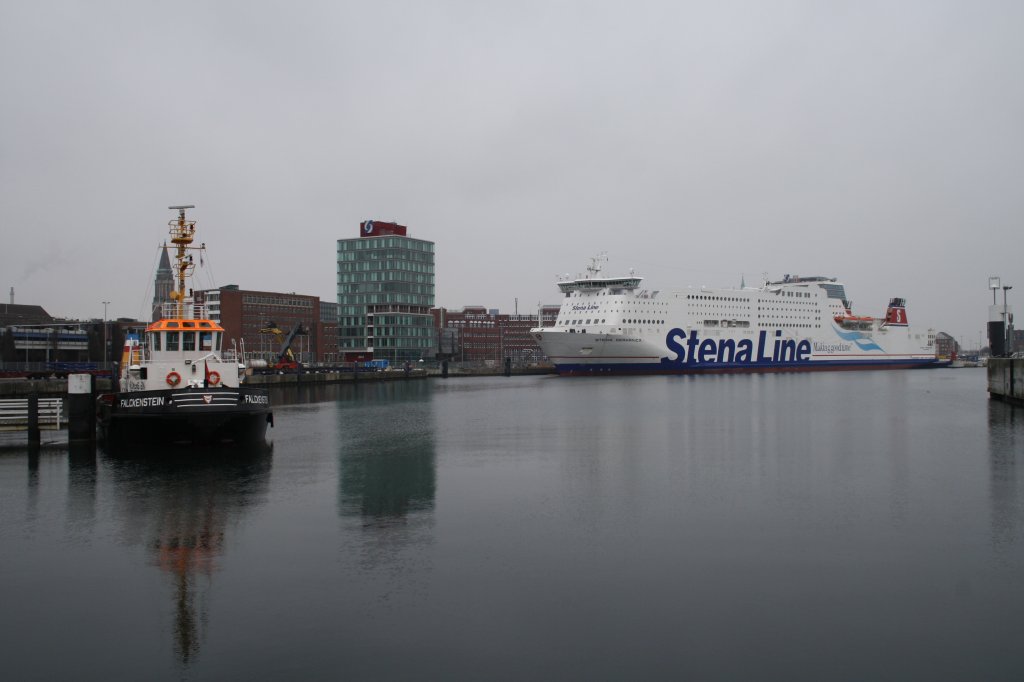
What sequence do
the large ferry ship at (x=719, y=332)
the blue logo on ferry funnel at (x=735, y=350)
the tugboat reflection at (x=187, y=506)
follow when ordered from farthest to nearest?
the blue logo on ferry funnel at (x=735, y=350) → the large ferry ship at (x=719, y=332) → the tugboat reflection at (x=187, y=506)

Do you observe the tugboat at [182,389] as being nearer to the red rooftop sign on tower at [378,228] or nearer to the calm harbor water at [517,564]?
the calm harbor water at [517,564]

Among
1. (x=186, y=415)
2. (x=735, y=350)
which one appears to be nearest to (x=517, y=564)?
(x=186, y=415)

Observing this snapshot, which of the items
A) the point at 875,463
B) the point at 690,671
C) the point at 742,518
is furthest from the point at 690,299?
the point at 690,671

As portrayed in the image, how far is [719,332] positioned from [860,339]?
23638mm

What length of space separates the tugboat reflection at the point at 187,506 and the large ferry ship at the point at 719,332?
51.9 metres

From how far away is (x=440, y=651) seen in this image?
24.2 feet

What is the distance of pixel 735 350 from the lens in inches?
3164

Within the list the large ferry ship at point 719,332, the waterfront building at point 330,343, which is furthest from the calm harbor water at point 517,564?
the waterfront building at point 330,343

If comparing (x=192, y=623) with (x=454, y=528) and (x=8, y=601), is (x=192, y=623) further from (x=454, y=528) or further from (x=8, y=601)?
(x=454, y=528)

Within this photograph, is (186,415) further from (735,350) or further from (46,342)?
(735,350)

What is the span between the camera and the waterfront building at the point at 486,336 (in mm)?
126812

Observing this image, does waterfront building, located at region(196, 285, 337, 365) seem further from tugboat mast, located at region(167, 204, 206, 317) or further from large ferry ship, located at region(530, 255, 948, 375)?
tugboat mast, located at region(167, 204, 206, 317)

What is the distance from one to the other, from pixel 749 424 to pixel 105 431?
2175cm

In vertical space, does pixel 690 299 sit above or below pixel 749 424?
above
